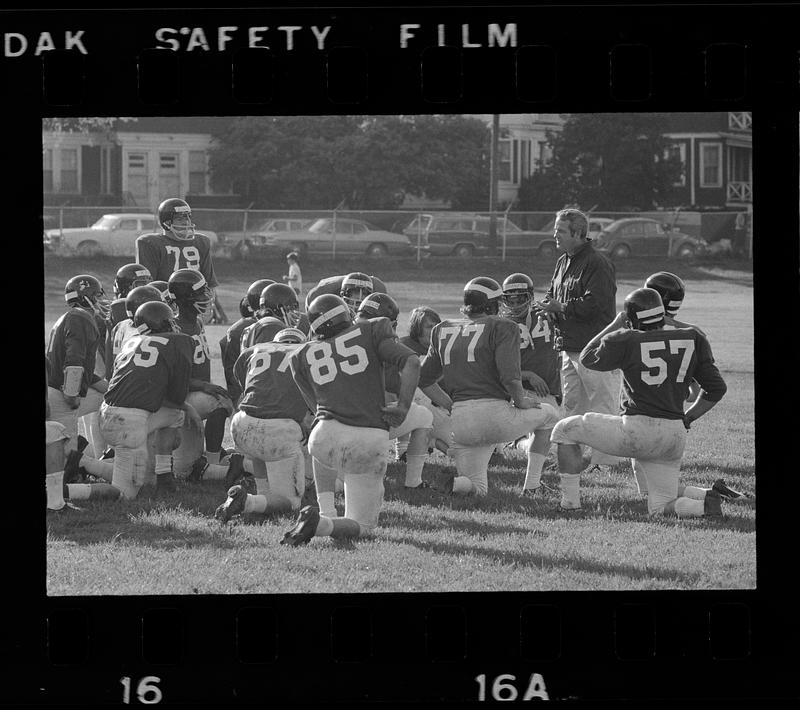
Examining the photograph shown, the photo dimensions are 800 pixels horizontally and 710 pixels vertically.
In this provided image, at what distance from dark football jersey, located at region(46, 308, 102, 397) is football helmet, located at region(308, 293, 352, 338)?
7.18 ft

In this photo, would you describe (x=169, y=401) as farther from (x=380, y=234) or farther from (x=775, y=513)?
A: (x=380, y=234)

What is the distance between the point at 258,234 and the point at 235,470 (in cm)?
2080

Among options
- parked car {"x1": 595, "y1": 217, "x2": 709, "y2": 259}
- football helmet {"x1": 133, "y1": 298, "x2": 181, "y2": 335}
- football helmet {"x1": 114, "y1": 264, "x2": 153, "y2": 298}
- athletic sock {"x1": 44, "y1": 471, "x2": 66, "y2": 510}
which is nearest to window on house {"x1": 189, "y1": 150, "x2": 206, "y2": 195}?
parked car {"x1": 595, "y1": 217, "x2": 709, "y2": 259}

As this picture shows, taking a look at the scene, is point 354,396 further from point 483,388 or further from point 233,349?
point 233,349

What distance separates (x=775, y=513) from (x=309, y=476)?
182 inches

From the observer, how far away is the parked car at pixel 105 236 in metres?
27.5

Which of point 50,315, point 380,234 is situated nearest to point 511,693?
point 50,315

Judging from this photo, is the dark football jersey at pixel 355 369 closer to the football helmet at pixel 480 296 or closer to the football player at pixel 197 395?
the football helmet at pixel 480 296

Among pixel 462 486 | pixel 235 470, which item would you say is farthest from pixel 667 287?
pixel 235 470

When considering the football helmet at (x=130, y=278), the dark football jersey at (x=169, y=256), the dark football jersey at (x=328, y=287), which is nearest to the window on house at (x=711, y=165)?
the dark football jersey at (x=328, y=287)

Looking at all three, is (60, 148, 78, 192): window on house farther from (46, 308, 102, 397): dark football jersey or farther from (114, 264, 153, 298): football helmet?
(46, 308, 102, 397): dark football jersey

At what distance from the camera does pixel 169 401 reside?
8.62 m

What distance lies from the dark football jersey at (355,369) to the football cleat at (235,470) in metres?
1.39

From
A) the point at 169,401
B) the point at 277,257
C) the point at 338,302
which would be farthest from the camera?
the point at 277,257
